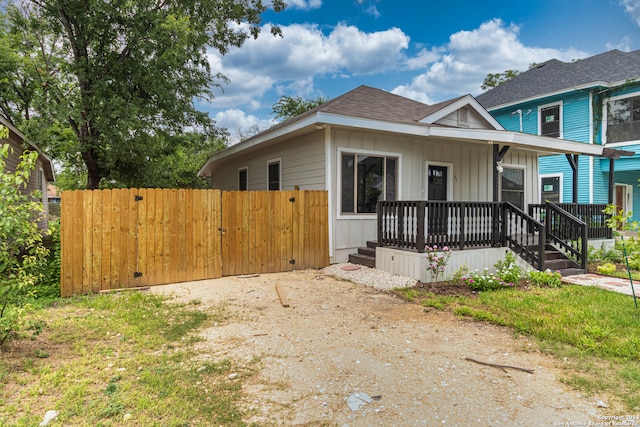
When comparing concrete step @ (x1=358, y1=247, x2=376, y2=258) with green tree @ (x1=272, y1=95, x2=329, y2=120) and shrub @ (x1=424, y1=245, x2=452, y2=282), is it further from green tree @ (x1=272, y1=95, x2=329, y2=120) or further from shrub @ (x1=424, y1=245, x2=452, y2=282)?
green tree @ (x1=272, y1=95, x2=329, y2=120)

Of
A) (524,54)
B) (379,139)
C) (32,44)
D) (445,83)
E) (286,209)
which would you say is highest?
(524,54)

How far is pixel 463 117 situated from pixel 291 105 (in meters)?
16.1

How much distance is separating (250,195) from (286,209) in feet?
2.60

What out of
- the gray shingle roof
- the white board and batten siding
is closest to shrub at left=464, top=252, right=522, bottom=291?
the white board and batten siding

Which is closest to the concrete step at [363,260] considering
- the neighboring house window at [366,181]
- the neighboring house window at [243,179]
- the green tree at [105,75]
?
the neighboring house window at [366,181]

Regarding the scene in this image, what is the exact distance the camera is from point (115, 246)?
18.8 ft

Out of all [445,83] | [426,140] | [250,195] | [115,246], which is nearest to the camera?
[115,246]

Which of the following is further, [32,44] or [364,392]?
[32,44]

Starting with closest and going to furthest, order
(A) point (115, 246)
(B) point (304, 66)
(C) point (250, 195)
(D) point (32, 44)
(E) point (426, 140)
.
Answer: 1. (A) point (115, 246)
2. (C) point (250, 195)
3. (E) point (426, 140)
4. (D) point (32, 44)
5. (B) point (304, 66)

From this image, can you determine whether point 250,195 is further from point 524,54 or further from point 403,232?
point 524,54

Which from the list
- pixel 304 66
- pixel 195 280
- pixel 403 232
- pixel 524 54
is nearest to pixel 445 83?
pixel 524 54

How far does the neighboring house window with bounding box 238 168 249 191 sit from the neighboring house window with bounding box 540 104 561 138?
12.8 m

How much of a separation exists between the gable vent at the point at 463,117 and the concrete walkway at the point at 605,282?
4.50m

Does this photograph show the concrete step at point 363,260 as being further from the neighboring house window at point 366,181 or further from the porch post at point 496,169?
the porch post at point 496,169
